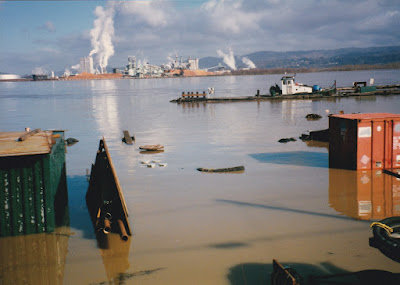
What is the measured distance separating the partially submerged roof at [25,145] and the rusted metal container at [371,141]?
8.22m

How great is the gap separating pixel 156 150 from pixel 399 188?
985 cm

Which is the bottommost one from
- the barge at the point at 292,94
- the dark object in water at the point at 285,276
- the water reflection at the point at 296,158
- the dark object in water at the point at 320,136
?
the dark object in water at the point at 285,276

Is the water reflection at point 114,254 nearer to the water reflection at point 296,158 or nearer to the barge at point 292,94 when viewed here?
the water reflection at point 296,158

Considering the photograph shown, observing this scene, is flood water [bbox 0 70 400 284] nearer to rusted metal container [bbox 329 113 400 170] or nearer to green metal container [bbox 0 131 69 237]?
green metal container [bbox 0 131 69 237]

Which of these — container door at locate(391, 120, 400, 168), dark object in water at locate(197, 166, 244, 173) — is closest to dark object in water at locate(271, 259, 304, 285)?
dark object in water at locate(197, 166, 244, 173)

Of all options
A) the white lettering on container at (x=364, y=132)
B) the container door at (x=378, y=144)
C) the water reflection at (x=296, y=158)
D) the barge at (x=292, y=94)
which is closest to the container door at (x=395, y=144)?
the container door at (x=378, y=144)

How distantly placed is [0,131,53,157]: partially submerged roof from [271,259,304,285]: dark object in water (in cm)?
472

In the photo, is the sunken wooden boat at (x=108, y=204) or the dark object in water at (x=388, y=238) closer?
the dark object in water at (x=388, y=238)

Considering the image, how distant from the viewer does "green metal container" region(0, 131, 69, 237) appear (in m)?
8.02

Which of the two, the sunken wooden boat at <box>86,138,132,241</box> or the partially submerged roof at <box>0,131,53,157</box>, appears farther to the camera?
the sunken wooden boat at <box>86,138,132,241</box>

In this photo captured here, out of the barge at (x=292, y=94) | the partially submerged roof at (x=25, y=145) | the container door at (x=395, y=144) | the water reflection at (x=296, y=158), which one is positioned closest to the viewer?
the partially submerged roof at (x=25, y=145)

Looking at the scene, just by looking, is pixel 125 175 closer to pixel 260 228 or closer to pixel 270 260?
pixel 260 228

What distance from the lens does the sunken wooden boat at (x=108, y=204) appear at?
8070mm

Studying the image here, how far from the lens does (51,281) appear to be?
6730 millimetres
